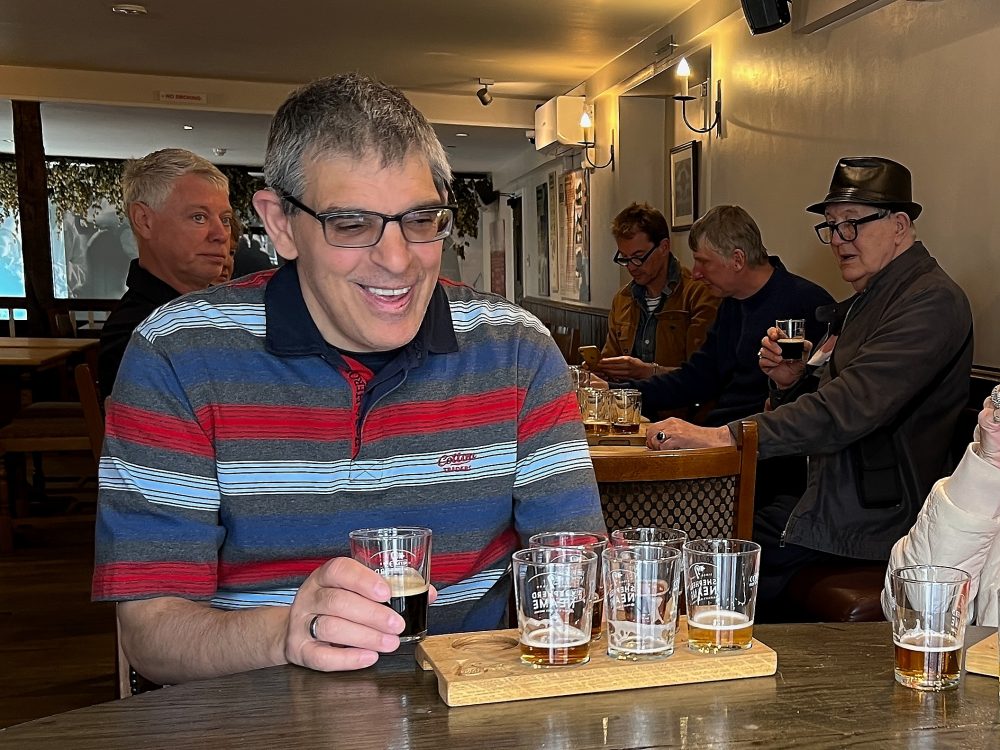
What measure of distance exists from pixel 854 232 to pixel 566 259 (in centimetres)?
649

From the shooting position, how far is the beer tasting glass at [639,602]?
1.05m

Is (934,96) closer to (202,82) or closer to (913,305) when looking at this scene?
(913,305)

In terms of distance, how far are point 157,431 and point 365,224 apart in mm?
419

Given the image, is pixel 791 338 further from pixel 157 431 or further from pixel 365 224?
pixel 157 431

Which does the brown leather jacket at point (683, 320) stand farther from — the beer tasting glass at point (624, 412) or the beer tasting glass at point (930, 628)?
the beer tasting glass at point (930, 628)

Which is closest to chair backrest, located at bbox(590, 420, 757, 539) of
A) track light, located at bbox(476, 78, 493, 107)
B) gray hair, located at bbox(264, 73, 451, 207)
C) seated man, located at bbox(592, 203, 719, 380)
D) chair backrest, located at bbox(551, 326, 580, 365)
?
gray hair, located at bbox(264, 73, 451, 207)

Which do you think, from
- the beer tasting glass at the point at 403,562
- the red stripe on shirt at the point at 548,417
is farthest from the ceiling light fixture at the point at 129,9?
the beer tasting glass at the point at 403,562

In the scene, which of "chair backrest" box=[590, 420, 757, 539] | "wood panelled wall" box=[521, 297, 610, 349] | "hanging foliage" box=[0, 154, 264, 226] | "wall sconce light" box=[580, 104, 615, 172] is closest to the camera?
"chair backrest" box=[590, 420, 757, 539]

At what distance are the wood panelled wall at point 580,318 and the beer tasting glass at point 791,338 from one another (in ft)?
12.2

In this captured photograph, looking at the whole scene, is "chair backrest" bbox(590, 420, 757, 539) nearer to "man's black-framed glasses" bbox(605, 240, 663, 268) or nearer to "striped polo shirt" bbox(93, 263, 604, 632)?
"striped polo shirt" bbox(93, 263, 604, 632)

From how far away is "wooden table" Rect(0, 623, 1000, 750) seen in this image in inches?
36.3

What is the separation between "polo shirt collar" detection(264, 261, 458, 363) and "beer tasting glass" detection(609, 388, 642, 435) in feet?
5.59

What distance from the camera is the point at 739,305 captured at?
13.5 feet

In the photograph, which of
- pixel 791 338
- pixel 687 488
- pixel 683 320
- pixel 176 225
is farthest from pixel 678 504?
pixel 683 320
